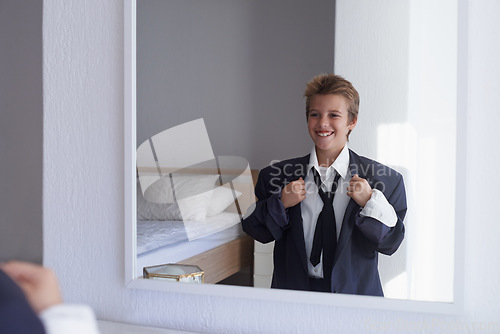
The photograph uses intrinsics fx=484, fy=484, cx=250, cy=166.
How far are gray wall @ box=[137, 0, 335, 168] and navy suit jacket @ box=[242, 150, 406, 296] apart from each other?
44 mm

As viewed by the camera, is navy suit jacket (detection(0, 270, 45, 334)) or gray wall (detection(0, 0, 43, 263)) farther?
gray wall (detection(0, 0, 43, 263))

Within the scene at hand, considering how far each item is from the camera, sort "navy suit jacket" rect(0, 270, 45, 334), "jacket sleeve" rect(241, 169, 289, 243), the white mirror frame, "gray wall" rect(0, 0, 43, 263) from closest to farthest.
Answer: "navy suit jacket" rect(0, 270, 45, 334) < the white mirror frame < "jacket sleeve" rect(241, 169, 289, 243) < "gray wall" rect(0, 0, 43, 263)

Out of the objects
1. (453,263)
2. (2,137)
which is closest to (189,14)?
(453,263)

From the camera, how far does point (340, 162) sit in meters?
0.91

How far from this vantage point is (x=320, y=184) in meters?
0.92

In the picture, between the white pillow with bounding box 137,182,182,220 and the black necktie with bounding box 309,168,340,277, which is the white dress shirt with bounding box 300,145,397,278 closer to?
the black necktie with bounding box 309,168,340,277

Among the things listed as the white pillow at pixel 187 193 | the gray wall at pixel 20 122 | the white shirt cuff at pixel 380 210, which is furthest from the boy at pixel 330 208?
the gray wall at pixel 20 122

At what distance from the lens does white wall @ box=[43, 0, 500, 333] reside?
95 centimetres

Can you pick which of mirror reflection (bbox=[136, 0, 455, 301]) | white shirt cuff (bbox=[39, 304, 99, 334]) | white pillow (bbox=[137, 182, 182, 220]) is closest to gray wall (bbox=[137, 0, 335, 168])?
mirror reflection (bbox=[136, 0, 455, 301])

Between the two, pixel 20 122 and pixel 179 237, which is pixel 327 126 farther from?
pixel 20 122

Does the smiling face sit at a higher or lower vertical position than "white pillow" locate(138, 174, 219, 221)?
higher

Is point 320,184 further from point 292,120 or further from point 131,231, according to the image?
point 131,231

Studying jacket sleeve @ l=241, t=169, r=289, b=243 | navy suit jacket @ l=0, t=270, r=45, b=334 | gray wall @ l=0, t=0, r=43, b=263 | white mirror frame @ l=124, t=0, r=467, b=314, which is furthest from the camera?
gray wall @ l=0, t=0, r=43, b=263

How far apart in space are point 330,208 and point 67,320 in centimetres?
54
